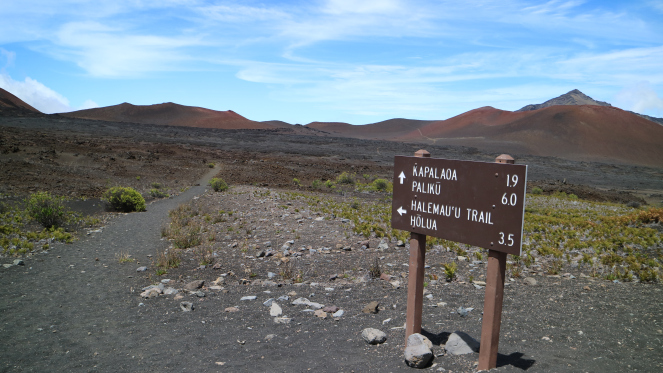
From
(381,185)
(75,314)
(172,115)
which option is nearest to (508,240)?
(75,314)

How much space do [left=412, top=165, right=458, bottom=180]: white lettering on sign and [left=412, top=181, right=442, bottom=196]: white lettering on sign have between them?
0.08m

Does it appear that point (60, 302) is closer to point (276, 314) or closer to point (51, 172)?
point (276, 314)

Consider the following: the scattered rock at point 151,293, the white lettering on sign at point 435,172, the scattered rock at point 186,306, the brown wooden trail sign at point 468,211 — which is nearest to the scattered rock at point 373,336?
the brown wooden trail sign at point 468,211

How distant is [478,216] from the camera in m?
3.88

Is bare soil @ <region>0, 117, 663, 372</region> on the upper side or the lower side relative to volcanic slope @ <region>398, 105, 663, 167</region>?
lower

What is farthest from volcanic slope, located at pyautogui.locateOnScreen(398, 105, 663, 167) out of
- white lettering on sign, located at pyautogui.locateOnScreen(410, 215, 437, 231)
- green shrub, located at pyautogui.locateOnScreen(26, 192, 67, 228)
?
white lettering on sign, located at pyautogui.locateOnScreen(410, 215, 437, 231)

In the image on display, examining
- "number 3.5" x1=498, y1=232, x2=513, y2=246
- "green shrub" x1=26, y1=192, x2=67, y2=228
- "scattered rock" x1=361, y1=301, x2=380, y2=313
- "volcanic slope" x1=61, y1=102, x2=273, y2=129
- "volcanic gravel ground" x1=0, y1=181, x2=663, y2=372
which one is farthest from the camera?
"volcanic slope" x1=61, y1=102, x2=273, y2=129

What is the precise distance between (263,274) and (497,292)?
5.18m

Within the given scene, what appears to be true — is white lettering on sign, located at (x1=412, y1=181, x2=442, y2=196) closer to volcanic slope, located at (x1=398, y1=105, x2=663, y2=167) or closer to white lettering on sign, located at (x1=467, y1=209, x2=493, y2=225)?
white lettering on sign, located at (x1=467, y1=209, x2=493, y2=225)

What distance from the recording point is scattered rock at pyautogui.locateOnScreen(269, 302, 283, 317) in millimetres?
5823

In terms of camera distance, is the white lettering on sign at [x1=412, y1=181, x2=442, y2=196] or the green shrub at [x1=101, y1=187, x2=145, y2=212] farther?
the green shrub at [x1=101, y1=187, x2=145, y2=212]

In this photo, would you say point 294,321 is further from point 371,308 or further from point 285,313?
point 371,308

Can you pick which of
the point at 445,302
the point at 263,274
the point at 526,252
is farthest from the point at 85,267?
the point at 526,252

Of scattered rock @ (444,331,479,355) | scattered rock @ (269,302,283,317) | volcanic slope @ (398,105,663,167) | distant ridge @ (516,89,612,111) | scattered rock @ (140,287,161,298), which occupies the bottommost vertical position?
scattered rock @ (140,287,161,298)
